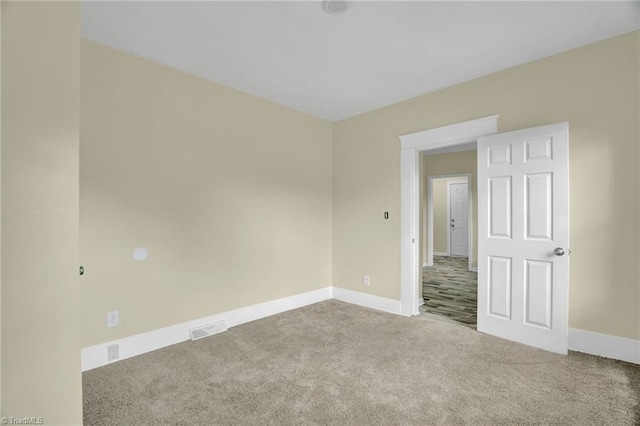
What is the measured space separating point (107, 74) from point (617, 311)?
14.8ft

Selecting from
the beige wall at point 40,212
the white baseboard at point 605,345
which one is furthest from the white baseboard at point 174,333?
the white baseboard at point 605,345

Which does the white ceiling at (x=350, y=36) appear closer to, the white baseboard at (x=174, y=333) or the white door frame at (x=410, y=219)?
the white door frame at (x=410, y=219)

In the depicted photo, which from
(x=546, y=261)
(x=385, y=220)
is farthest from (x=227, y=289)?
(x=546, y=261)

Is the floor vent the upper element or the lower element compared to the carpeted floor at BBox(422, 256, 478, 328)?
upper

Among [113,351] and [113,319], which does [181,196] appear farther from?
[113,351]

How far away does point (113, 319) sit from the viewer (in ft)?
8.03

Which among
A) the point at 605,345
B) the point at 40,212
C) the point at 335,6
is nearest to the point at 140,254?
the point at 40,212

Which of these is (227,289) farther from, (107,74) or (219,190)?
(107,74)

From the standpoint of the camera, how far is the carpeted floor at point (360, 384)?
1.76 metres

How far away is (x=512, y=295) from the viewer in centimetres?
283

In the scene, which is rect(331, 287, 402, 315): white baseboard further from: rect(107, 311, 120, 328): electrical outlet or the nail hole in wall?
rect(107, 311, 120, 328): electrical outlet

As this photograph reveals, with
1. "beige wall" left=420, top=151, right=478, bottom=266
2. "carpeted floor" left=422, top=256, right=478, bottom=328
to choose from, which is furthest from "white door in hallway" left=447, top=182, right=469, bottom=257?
"beige wall" left=420, top=151, right=478, bottom=266

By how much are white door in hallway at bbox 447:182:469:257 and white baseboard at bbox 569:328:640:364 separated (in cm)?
587

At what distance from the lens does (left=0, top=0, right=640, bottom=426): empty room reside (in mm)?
1111
